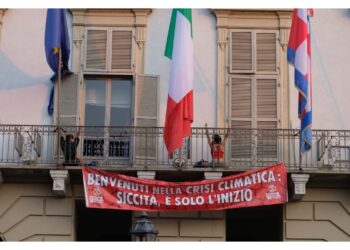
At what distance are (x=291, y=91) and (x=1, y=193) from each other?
5.69 meters

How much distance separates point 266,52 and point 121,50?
275 cm

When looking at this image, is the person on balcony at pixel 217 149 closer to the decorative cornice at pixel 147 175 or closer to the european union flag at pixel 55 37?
the decorative cornice at pixel 147 175

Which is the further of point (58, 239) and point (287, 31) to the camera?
point (287, 31)

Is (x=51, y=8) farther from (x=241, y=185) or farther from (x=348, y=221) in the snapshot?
(x=348, y=221)

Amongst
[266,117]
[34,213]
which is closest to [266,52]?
[266,117]

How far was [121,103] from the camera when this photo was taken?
1905 centimetres

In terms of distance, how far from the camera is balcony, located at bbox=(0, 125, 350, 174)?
18234mm

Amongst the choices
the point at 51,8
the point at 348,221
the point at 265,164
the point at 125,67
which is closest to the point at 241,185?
the point at 265,164

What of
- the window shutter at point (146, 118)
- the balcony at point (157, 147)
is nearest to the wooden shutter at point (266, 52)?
A: the balcony at point (157, 147)

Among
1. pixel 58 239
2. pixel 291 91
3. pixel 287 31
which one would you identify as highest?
pixel 287 31

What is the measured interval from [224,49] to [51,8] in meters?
3.34

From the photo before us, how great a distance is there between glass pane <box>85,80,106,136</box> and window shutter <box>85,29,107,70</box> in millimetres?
304

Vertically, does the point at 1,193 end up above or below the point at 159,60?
below

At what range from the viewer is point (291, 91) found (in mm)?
18984
